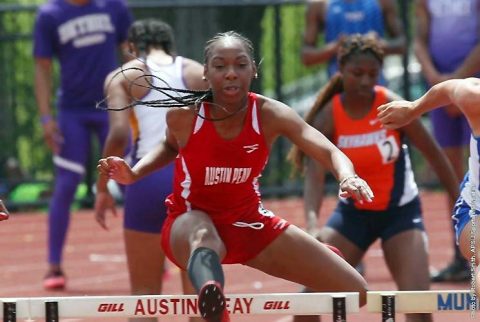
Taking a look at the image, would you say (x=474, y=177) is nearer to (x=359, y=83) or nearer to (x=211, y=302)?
(x=211, y=302)

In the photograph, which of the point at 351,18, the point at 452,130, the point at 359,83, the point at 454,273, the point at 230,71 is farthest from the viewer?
the point at 351,18

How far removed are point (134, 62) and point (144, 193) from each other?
80 cm

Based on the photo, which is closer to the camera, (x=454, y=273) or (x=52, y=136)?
(x=454, y=273)

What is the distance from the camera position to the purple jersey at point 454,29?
408 inches

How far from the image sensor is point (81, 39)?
10641 millimetres

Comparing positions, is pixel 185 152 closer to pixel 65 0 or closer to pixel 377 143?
pixel 377 143

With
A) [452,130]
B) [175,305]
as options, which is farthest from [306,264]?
[452,130]

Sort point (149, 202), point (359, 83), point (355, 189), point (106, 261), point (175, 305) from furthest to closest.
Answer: point (106, 261), point (359, 83), point (149, 202), point (175, 305), point (355, 189)

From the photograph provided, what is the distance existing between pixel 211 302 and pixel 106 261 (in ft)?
20.8

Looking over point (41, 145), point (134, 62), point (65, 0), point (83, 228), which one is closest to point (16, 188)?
point (41, 145)

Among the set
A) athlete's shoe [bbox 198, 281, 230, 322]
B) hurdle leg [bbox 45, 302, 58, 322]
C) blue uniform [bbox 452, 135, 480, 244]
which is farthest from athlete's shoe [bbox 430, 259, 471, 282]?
athlete's shoe [bbox 198, 281, 230, 322]

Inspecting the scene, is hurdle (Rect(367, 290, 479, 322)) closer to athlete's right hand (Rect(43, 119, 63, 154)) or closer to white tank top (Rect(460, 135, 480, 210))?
white tank top (Rect(460, 135, 480, 210))

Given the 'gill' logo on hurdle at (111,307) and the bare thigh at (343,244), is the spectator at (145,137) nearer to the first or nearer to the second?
the bare thigh at (343,244)

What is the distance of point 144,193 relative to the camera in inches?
294
